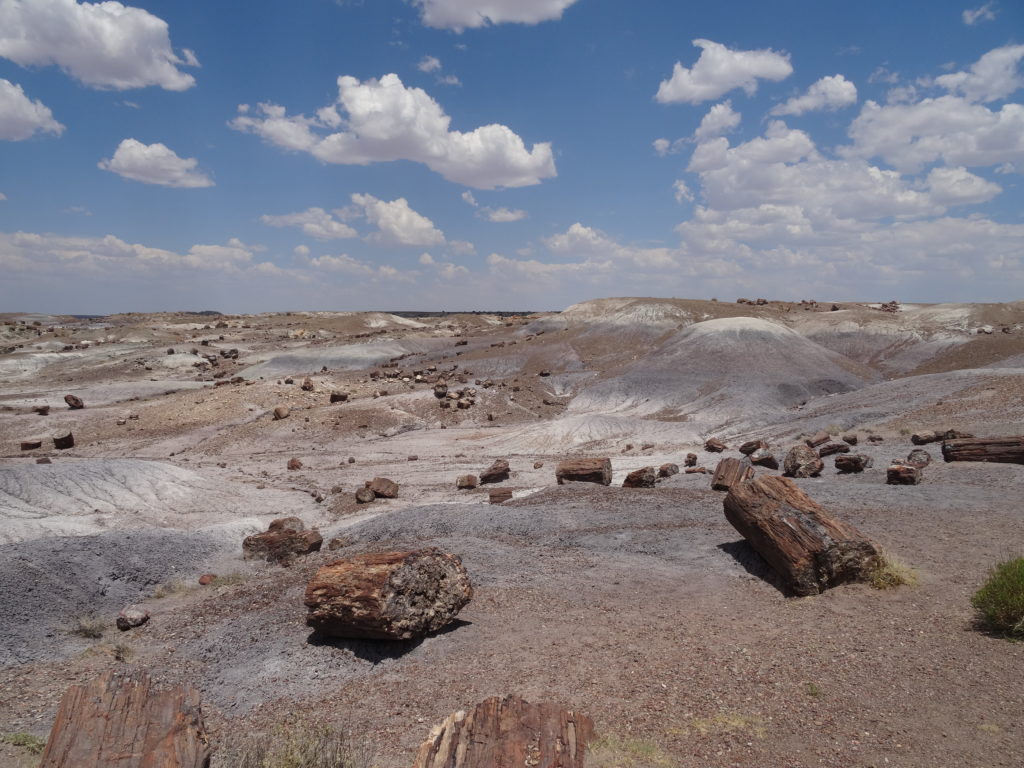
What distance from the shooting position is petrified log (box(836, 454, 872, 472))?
15203mm

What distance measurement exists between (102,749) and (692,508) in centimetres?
1117

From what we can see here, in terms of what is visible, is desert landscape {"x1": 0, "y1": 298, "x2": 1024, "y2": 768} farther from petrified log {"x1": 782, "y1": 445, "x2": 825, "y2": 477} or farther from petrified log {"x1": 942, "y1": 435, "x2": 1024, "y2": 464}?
petrified log {"x1": 942, "y1": 435, "x2": 1024, "y2": 464}

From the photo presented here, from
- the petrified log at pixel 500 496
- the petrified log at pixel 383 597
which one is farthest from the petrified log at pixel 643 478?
the petrified log at pixel 383 597

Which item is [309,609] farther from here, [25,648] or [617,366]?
[617,366]

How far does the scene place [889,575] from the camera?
859 centimetres

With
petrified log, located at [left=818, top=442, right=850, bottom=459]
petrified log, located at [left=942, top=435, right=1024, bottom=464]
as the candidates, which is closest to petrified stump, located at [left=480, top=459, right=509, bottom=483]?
petrified log, located at [left=818, top=442, right=850, bottom=459]

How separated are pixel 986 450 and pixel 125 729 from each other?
692 inches

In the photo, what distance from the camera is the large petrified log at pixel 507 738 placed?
436cm

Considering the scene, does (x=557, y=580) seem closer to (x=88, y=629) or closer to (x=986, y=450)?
(x=88, y=629)

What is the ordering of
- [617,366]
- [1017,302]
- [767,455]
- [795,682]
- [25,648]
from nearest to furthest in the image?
[795,682]
[25,648]
[767,455]
[617,366]
[1017,302]

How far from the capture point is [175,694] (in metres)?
5.12

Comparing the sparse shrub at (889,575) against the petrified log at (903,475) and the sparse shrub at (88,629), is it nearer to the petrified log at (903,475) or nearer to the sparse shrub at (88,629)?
the petrified log at (903,475)

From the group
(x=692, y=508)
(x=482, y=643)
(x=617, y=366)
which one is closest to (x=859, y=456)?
(x=692, y=508)

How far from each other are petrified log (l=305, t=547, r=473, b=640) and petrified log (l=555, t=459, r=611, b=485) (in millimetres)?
9154
